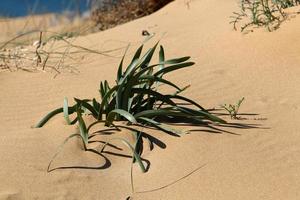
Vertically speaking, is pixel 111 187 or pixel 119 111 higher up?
pixel 119 111

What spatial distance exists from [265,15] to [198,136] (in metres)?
2.17

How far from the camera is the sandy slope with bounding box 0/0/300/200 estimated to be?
2.75 meters

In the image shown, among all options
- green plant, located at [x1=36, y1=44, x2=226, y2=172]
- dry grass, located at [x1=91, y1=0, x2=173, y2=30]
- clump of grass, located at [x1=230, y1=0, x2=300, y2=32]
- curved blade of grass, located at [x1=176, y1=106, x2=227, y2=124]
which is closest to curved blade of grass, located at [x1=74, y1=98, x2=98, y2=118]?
green plant, located at [x1=36, y1=44, x2=226, y2=172]

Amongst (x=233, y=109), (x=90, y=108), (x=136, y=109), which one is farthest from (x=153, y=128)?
(x=233, y=109)

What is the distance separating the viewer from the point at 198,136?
3207 millimetres

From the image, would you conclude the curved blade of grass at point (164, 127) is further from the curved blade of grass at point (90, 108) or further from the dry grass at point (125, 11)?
the dry grass at point (125, 11)

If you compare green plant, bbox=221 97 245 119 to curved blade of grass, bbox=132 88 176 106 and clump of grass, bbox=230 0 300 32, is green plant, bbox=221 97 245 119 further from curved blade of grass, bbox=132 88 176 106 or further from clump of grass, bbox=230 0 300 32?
clump of grass, bbox=230 0 300 32

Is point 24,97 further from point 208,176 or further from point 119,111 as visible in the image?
point 208,176

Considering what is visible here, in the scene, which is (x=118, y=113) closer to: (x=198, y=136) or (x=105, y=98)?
(x=105, y=98)

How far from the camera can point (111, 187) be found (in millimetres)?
2781

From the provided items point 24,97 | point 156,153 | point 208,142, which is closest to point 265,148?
point 208,142

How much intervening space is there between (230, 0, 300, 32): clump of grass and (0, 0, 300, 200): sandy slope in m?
0.09

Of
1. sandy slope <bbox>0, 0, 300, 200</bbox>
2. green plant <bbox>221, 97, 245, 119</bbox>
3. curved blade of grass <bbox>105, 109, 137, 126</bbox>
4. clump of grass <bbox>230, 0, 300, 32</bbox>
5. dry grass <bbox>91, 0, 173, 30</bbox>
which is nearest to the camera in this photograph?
sandy slope <bbox>0, 0, 300, 200</bbox>

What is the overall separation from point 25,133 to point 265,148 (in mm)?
1250
